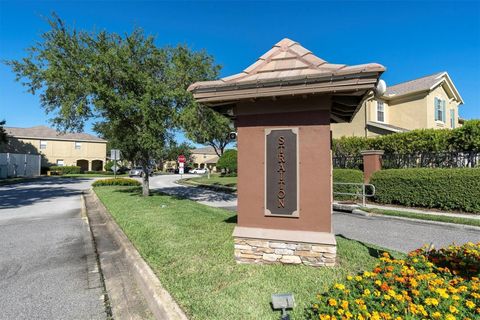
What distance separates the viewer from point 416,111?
2105cm

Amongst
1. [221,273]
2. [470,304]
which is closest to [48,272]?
[221,273]

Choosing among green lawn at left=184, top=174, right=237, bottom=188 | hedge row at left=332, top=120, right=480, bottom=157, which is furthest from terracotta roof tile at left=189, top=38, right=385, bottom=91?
green lawn at left=184, top=174, right=237, bottom=188

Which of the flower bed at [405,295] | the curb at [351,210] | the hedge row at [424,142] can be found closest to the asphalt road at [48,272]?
the flower bed at [405,295]

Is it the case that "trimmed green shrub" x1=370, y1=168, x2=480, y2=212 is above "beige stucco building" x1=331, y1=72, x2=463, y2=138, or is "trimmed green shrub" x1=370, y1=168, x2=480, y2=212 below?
below

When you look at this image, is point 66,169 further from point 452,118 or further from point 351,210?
point 452,118

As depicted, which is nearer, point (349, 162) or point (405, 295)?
point (405, 295)

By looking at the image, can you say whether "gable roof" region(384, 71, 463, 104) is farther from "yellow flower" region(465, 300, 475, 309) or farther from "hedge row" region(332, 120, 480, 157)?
"yellow flower" region(465, 300, 475, 309)

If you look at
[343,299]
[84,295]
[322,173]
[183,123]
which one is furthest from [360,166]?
[84,295]

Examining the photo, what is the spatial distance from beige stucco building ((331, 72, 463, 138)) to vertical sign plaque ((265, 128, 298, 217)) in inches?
680

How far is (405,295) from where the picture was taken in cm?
312

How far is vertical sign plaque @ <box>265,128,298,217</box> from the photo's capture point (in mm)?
4656

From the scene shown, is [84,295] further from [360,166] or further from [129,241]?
[360,166]

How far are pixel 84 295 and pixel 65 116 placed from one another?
9.49 metres

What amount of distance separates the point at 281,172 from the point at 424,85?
22.2 m
